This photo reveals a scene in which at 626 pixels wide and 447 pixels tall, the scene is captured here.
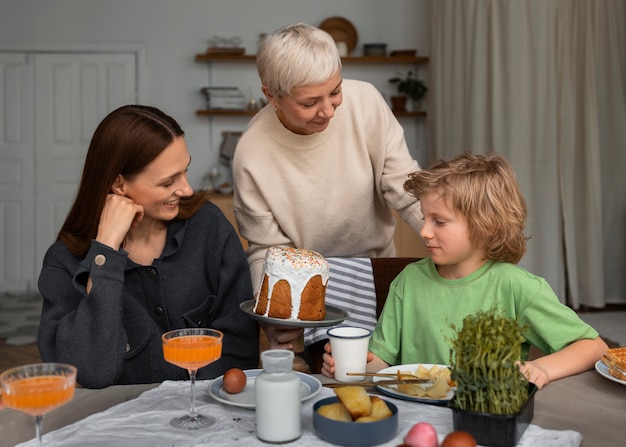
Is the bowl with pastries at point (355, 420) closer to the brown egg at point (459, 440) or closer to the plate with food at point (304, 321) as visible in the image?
the brown egg at point (459, 440)

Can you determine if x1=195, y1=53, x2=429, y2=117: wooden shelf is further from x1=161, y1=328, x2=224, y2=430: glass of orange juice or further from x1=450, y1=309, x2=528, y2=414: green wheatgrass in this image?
x1=450, y1=309, x2=528, y2=414: green wheatgrass

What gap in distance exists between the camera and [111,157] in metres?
1.77

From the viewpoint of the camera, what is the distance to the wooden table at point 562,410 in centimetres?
119

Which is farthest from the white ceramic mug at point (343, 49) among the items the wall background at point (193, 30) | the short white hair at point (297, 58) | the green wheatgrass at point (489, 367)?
the green wheatgrass at point (489, 367)

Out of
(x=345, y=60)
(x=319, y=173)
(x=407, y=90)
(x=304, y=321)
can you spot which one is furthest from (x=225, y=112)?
(x=304, y=321)

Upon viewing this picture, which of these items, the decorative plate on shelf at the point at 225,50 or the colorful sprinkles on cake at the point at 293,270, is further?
the decorative plate on shelf at the point at 225,50

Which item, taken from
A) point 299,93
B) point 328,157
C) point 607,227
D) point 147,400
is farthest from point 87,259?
point 607,227

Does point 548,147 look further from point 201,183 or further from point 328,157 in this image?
point 328,157

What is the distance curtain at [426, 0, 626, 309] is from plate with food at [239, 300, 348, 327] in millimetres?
3783

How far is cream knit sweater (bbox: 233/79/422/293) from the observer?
221 centimetres

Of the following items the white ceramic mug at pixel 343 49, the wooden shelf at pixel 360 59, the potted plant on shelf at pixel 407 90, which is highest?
the white ceramic mug at pixel 343 49

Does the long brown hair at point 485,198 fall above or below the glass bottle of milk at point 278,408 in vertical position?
above

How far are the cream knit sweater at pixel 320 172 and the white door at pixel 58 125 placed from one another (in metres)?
4.91

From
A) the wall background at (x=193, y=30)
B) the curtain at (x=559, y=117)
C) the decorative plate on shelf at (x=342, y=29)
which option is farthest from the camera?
the wall background at (x=193, y=30)
